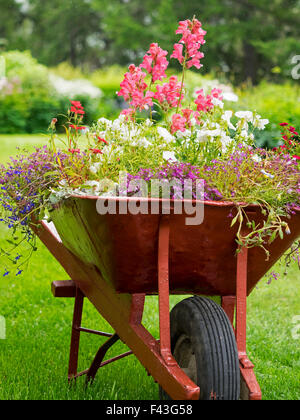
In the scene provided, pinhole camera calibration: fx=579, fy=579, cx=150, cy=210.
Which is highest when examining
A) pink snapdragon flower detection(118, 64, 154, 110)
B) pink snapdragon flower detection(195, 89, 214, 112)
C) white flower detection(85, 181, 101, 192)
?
pink snapdragon flower detection(118, 64, 154, 110)

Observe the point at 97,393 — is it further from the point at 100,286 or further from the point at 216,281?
the point at 216,281

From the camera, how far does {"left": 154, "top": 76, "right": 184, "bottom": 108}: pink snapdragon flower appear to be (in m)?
2.38

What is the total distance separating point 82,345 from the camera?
3525mm

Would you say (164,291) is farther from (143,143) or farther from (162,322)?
(143,143)

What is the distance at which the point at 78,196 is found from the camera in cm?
180

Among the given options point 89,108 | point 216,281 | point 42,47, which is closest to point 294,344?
point 216,281

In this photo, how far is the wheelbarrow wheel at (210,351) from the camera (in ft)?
6.02

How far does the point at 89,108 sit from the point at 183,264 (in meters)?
10.1

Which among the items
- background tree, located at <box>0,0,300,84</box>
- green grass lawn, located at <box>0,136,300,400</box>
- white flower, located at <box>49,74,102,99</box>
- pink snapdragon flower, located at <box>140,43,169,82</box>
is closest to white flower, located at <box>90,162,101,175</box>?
pink snapdragon flower, located at <box>140,43,169,82</box>

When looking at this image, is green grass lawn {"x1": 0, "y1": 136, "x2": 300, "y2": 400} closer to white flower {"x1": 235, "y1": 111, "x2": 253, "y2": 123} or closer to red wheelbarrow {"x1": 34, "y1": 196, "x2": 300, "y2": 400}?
red wheelbarrow {"x1": 34, "y1": 196, "x2": 300, "y2": 400}

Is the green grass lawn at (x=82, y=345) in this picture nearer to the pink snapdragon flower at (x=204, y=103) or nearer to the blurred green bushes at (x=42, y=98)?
the pink snapdragon flower at (x=204, y=103)

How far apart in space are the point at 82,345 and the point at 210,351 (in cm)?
183

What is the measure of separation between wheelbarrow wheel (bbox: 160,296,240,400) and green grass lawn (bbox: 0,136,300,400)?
2.03 ft

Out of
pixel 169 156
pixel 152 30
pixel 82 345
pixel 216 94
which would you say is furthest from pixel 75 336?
pixel 152 30
